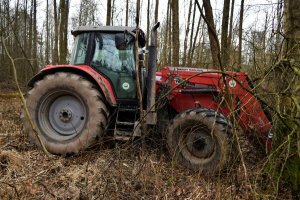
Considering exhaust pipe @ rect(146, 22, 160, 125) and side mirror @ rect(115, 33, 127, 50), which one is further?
side mirror @ rect(115, 33, 127, 50)

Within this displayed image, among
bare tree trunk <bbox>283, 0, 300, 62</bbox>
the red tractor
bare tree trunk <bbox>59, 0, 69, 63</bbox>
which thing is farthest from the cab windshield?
bare tree trunk <bbox>59, 0, 69, 63</bbox>

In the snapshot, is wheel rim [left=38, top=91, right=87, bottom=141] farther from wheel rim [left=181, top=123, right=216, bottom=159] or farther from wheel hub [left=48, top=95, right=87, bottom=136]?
wheel rim [left=181, top=123, right=216, bottom=159]

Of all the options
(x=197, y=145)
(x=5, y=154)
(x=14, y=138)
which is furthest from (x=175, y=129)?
(x=14, y=138)

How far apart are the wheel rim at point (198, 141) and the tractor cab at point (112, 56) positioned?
1.20 m

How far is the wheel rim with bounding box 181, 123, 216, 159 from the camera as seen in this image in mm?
4812

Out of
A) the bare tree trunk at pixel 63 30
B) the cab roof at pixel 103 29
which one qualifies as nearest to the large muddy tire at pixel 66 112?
the cab roof at pixel 103 29

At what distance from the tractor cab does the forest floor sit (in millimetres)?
966

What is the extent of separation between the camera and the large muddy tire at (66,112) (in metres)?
5.32

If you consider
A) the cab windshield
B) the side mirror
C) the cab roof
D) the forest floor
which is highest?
the cab roof

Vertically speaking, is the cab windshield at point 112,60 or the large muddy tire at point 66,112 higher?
the cab windshield at point 112,60

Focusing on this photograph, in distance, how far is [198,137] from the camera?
16.1 feet

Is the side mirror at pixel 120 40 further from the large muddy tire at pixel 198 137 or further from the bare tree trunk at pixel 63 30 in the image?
the bare tree trunk at pixel 63 30

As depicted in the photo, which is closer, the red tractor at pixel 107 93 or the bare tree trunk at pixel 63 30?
the red tractor at pixel 107 93

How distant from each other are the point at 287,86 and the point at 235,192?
128 cm
